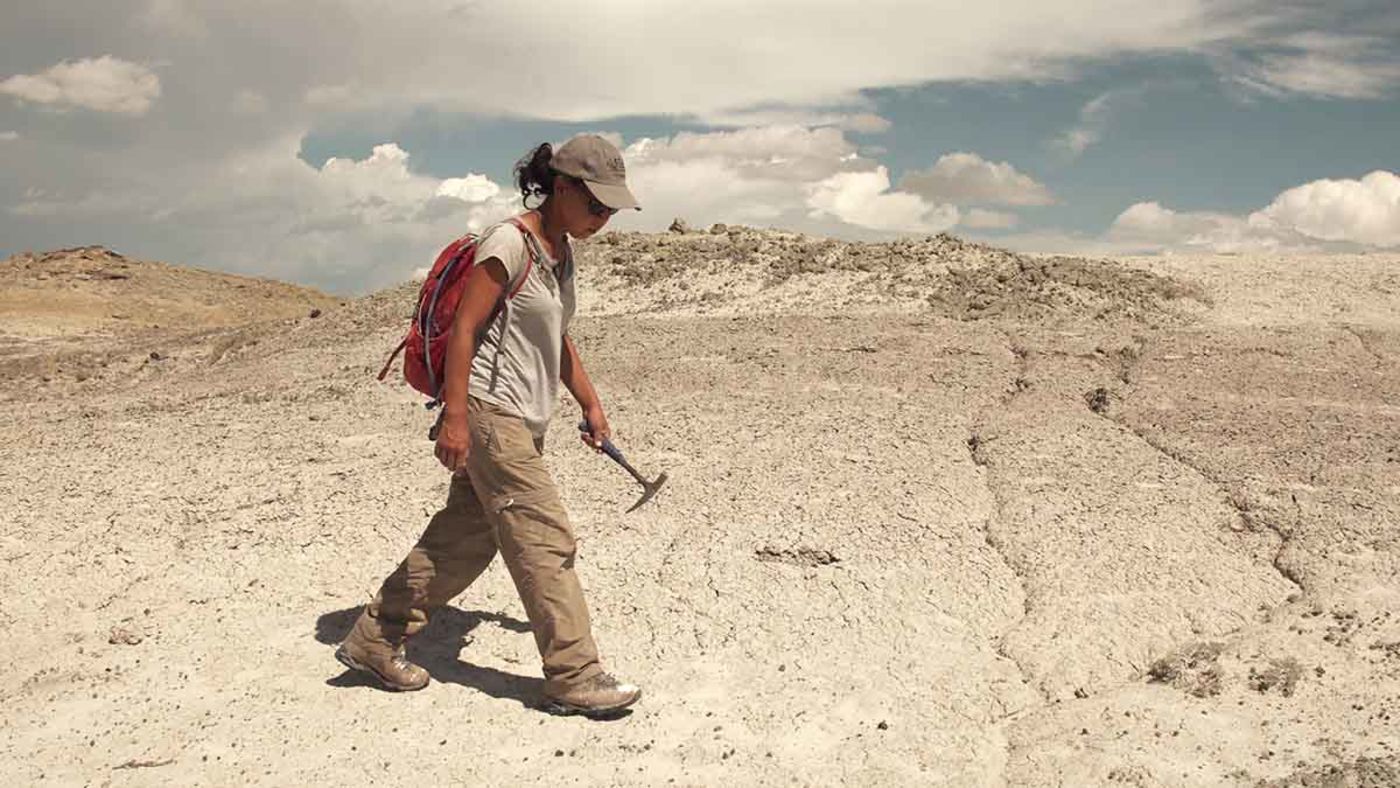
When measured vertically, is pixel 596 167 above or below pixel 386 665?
above

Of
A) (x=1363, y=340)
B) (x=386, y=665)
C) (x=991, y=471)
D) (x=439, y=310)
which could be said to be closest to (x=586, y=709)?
(x=386, y=665)

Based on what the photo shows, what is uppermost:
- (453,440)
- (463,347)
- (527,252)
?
(527,252)

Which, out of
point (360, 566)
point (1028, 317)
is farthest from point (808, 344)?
point (360, 566)

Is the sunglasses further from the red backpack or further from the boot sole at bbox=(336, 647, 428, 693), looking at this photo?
the boot sole at bbox=(336, 647, 428, 693)

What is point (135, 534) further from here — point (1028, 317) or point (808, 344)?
point (1028, 317)

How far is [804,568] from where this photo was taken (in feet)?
15.9

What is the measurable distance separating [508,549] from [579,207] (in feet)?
3.53

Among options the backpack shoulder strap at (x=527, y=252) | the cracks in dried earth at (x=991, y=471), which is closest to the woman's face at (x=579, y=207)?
the backpack shoulder strap at (x=527, y=252)

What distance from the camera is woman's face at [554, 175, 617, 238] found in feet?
11.5

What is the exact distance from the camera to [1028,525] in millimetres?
5219

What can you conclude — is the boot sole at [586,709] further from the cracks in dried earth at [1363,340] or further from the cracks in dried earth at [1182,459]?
the cracks in dried earth at [1363,340]

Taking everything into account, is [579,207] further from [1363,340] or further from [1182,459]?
[1363,340]

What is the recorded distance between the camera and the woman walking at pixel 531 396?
346 cm

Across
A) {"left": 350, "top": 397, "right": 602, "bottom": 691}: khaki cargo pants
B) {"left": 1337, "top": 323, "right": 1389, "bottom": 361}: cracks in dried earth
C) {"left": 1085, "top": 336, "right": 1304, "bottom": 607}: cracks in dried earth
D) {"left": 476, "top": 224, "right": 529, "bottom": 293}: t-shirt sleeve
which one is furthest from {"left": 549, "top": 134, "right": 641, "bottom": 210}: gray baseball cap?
{"left": 1337, "top": 323, "right": 1389, "bottom": 361}: cracks in dried earth
